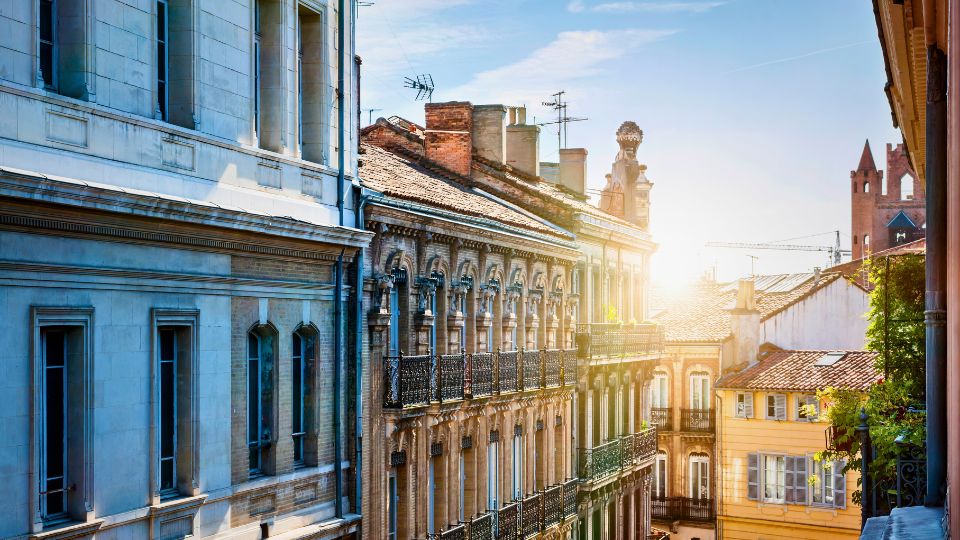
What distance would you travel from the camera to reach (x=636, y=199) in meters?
46.6

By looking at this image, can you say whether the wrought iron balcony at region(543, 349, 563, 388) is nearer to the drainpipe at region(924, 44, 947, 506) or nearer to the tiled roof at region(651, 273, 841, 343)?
the drainpipe at region(924, 44, 947, 506)

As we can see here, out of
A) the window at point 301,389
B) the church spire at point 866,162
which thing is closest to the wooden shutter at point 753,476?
the window at point 301,389

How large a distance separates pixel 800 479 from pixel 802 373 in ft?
13.5

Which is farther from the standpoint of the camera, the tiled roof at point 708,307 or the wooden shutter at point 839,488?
the tiled roof at point 708,307

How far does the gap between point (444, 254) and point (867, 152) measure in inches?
3752

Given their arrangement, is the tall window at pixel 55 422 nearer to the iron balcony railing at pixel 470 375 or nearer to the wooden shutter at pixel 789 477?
the iron balcony railing at pixel 470 375

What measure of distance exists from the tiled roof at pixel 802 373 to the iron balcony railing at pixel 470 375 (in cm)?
1731

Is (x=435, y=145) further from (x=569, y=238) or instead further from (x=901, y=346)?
Result: (x=901, y=346)

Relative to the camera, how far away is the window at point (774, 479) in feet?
168

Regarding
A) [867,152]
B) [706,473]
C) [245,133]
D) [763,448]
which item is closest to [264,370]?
[245,133]

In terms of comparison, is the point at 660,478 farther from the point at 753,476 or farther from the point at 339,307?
the point at 339,307

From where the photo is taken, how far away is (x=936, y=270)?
14906mm

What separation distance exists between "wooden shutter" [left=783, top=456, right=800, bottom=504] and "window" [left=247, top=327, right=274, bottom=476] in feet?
114

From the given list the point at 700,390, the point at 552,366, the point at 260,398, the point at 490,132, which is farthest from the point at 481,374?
the point at 700,390
